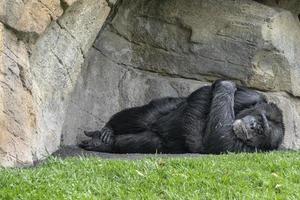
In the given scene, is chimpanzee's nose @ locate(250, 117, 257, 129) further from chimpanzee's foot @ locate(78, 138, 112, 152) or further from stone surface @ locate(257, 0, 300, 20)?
stone surface @ locate(257, 0, 300, 20)

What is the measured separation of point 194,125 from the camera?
7.52 m

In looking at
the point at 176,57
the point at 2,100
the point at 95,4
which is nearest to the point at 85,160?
the point at 2,100

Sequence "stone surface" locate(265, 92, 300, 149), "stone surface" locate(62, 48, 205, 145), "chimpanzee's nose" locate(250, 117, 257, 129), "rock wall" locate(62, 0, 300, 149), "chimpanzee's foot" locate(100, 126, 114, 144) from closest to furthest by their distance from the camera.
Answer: "chimpanzee's nose" locate(250, 117, 257, 129)
"chimpanzee's foot" locate(100, 126, 114, 144)
"stone surface" locate(62, 48, 205, 145)
"rock wall" locate(62, 0, 300, 149)
"stone surface" locate(265, 92, 300, 149)

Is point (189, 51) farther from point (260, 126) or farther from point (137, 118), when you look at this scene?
point (260, 126)

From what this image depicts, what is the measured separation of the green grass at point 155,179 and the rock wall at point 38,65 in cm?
31

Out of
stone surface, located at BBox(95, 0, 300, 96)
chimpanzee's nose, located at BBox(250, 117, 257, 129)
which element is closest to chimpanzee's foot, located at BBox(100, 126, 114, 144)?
stone surface, located at BBox(95, 0, 300, 96)

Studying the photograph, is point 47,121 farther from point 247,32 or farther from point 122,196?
point 247,32

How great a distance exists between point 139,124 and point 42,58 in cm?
187

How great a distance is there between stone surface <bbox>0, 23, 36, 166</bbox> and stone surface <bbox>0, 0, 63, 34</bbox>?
0.09 m

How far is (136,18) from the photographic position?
28.5ft

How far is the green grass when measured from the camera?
192 inches

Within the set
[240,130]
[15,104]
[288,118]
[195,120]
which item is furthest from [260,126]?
[15,104]

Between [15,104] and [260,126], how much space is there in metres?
2.76

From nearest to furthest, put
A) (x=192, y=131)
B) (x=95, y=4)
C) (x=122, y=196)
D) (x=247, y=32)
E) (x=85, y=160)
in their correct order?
(x=122, y=196)
(x=85, y=160)
(x=95, y=4)
(x=192, y=131)
(x=247, y=32)
